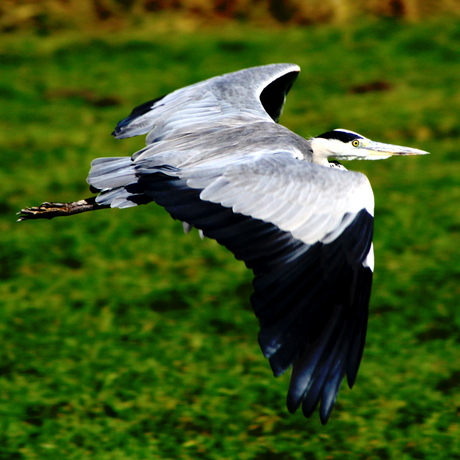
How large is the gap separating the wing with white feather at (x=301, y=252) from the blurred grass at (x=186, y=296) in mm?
1535

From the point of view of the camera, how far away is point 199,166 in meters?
4.59

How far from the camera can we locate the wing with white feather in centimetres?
379

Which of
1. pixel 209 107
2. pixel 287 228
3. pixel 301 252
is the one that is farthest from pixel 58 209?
pixel 301 252

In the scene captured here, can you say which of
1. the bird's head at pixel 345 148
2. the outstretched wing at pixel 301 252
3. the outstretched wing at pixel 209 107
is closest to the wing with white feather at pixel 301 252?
the outstretched wing at pixel 301 252

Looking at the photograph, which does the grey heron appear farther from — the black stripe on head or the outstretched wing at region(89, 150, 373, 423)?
the black stripe on head

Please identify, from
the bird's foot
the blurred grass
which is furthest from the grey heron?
the blurred grass

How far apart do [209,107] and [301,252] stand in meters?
2.07

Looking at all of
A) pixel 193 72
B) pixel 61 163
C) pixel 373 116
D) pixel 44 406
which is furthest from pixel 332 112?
pixel 44 406

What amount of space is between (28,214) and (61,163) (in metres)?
5.58

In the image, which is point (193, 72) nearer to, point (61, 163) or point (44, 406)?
point (61, 163)

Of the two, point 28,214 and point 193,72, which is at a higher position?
point 28,214

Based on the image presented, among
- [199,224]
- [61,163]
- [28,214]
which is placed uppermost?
[199,224]

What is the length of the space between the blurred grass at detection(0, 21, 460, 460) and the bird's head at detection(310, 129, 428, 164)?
1557 millimetres

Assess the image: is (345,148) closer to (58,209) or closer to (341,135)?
(341,135)
